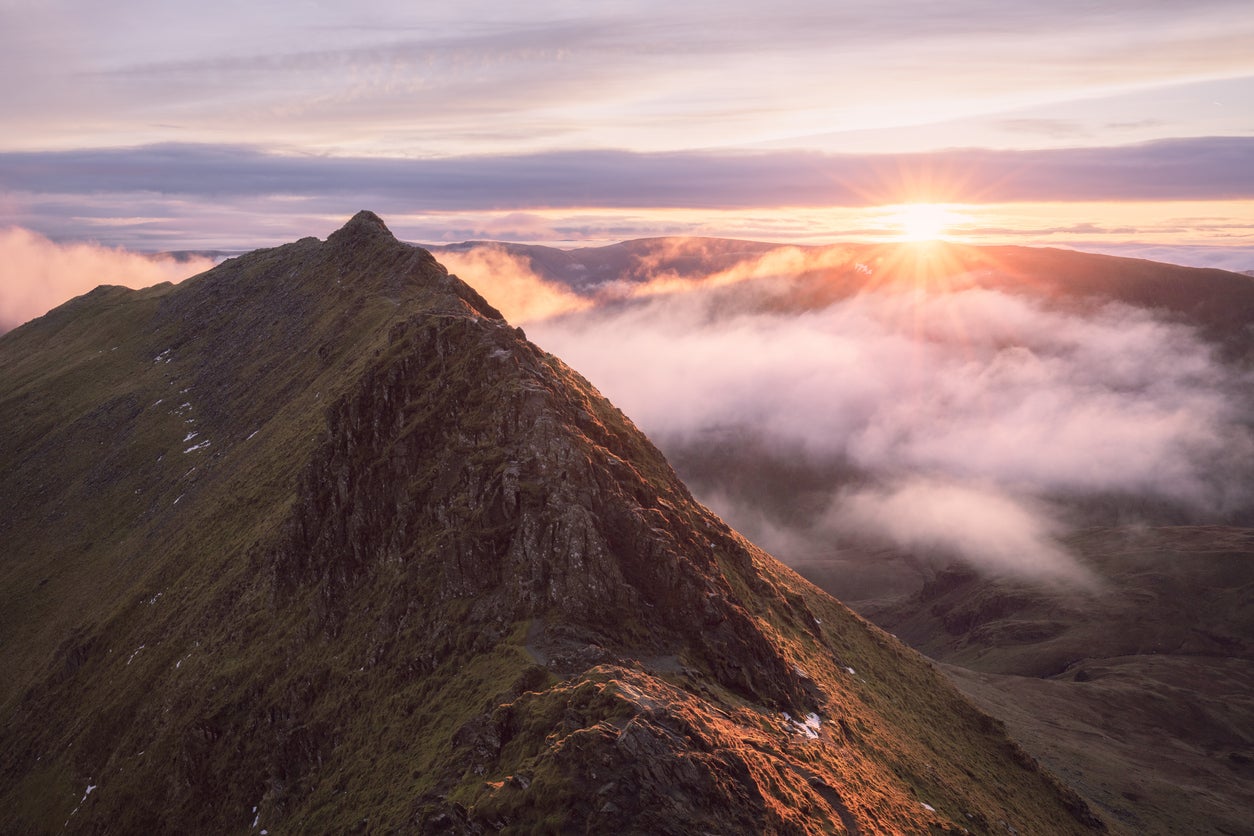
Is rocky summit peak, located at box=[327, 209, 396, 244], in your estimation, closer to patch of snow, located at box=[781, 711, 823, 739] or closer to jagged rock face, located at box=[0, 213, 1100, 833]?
jagged rock face, located at box=[0, 213, 1100, 833]

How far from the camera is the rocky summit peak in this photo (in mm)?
161250

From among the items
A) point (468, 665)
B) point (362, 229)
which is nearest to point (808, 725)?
point (468, 665)

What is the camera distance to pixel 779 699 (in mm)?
65250

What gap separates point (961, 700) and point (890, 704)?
1112 inches

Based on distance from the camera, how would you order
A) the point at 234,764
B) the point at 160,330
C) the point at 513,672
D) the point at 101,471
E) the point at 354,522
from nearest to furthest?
the point at 513,672
the point at 234,764
the point at 354,522
the point at 101,471
the point at 160,330

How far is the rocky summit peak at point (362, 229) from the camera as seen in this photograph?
161250mm

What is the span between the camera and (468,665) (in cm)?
5653

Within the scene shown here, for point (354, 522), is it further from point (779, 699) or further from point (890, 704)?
point (890, 704)

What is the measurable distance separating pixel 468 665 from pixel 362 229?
133m

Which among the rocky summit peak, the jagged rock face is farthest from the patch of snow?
the rocky summit peak

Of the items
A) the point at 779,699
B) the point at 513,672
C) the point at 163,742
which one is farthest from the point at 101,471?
the point at 779,699

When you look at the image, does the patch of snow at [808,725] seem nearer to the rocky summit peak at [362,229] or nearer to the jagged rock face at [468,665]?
the jagged rock face at [468,665]

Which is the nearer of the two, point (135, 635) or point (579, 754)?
point (579, 754)

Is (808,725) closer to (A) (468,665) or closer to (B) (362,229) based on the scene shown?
(A) (468,665)
